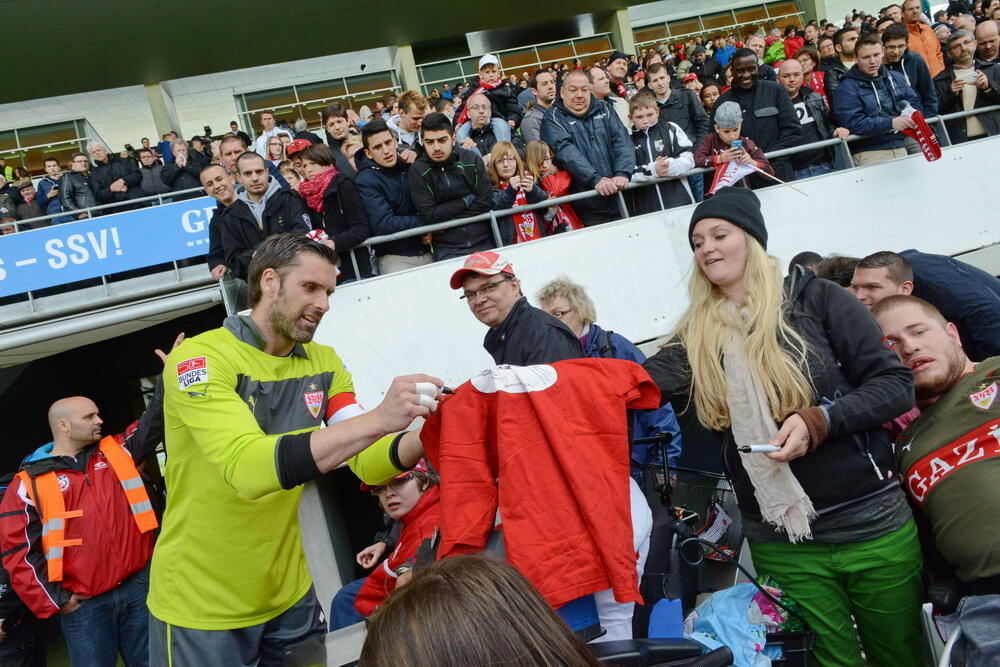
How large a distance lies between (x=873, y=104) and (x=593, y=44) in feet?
56.4

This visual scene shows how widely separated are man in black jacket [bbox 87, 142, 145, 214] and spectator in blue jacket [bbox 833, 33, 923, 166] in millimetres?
9382

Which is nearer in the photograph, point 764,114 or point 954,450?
point 954,450

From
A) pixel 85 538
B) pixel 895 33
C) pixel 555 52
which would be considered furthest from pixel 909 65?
pixel 555 52

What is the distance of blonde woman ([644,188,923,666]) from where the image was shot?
213cm

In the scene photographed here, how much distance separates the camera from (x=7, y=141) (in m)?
19.6

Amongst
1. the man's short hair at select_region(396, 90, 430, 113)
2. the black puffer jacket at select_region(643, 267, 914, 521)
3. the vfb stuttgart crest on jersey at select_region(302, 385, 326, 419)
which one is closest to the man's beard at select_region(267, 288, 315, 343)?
the vfb stuttgart crest on jersey at select_region(302, 385, 326, 419)

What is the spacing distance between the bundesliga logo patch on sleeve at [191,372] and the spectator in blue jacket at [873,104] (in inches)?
251

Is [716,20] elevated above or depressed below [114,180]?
above

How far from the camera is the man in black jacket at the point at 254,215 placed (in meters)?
5.06

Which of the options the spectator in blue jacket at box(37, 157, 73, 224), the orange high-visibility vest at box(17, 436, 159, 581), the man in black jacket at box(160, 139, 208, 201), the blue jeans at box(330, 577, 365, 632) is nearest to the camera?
the blue jeans at box(330, 577, 365, 632)

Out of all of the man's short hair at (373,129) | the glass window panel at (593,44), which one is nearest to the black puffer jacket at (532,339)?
the man's short hair at (373,129)

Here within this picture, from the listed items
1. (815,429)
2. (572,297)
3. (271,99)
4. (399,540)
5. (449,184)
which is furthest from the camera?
(271,99)

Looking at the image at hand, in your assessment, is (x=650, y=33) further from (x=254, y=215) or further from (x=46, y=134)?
(x=254, y=215)

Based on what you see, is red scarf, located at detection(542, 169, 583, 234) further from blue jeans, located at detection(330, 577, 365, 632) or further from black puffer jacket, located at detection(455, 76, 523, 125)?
blue jeans, located at detection(330, 577, 365, 632)
